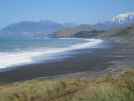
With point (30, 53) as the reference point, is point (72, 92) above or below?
above

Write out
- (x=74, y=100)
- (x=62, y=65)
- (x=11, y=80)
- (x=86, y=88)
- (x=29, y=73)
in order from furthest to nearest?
(x=62, y=65) < (x=29, y=73) < (x=11, y=80) < (x=86, y=88) < (x=74, y=100)

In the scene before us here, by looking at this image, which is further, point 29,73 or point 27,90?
point 29,73

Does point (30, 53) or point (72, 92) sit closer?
point (72, 92)

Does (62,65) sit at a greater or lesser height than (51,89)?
lesser

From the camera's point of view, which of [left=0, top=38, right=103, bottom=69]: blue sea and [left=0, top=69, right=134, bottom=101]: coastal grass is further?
[left=0, top=38, right=103, bottom=69]: blue sea

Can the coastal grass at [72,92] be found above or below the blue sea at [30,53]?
above

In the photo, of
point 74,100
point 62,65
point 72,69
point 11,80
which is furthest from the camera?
point 62,65

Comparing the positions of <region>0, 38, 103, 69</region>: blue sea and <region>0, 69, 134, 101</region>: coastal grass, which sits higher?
<region>0, 69, 134, 101</region>: coastal grass

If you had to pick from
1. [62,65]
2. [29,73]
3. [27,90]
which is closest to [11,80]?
[29,73]

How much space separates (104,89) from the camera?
7270 millimetres

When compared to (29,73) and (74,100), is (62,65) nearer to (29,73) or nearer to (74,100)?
(29,73)

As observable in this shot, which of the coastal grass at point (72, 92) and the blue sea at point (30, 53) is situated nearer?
the coastal grass at point (72, 92)

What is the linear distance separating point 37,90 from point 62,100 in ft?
2.51

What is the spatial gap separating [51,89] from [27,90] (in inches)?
21.1
